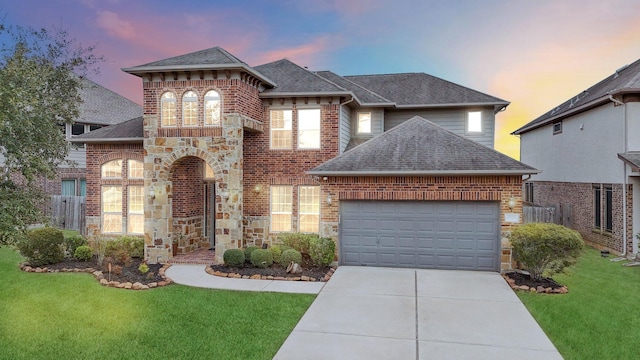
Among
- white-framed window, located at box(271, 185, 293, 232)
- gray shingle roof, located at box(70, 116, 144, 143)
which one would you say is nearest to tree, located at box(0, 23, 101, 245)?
gray shingle roof, located at box(70, 116, 144, 143)

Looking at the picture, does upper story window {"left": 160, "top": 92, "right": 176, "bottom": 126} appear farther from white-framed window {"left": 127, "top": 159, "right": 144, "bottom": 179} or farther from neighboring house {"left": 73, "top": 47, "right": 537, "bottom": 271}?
white-framed window {"left": 127, "top": 159, "right": 144, "bottom": 179}

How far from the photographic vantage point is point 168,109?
42.4 feet

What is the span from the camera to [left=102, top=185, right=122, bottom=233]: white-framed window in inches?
586

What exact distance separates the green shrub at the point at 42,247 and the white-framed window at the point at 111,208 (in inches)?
92.0

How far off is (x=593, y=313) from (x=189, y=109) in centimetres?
1227

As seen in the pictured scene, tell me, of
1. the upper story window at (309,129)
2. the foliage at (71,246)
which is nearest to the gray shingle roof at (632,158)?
the upper story window at (309,129)

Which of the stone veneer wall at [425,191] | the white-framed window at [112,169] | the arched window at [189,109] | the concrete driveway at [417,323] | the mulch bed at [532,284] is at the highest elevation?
the arched window at [189,109]

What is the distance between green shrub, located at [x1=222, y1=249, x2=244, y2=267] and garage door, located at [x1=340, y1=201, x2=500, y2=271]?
10.3 ft

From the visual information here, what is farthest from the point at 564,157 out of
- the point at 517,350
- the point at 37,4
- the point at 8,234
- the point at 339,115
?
the point at 37,4

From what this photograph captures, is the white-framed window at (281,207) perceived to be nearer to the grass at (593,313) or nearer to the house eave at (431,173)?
the house eave at (431,173)

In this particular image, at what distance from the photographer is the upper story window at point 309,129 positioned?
553 inches

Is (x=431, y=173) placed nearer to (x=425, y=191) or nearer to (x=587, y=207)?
(x=425, y=191)

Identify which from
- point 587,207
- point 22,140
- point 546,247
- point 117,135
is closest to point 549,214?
point 587,207

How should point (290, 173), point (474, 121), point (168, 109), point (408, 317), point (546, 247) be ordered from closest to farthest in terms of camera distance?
point (408, 317), point (546, 247), point (168, 109), point (290, 173), point (474, 121)
